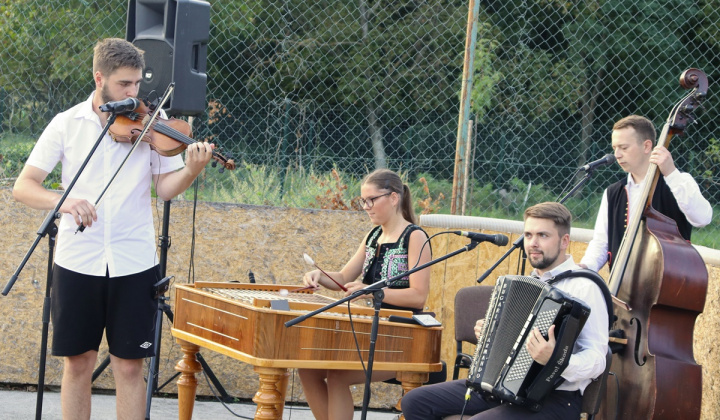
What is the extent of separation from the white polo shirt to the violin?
0.05 meters

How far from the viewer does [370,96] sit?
6715mm

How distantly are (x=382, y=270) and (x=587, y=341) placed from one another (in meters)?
1.34

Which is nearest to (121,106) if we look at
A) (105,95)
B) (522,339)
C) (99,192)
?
(105,95)

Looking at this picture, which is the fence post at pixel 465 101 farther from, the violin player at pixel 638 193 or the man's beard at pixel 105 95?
the man's beard at pixel 105 95

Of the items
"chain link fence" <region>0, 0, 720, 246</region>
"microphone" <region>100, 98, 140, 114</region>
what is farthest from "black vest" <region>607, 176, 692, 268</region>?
"microphone" <region>100, 98, 140, 114</region>

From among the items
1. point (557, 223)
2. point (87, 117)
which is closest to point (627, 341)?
point (557, 223)

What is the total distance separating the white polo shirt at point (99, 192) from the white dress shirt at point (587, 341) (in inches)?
71.4

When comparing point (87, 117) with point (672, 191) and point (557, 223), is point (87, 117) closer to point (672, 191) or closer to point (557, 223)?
point (557, 223)

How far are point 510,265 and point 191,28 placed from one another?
2408mm

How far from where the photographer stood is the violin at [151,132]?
387cm

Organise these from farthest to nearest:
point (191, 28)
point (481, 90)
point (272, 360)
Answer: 1. point (481, 90)
2. point (191, 28)
3. point (272, 360)

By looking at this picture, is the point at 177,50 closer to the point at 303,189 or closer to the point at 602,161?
the point at 303,189

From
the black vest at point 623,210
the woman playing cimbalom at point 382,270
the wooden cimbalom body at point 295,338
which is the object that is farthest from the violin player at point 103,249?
the black vest at point 623,210

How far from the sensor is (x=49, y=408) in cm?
528
